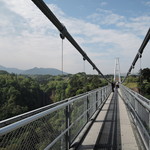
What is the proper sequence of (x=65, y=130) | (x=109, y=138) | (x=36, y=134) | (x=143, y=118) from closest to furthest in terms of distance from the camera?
1. (x=36, y=134)
2. (x=65, y=130)
3. (x=143, y=118)
4. (x=109, y=138)

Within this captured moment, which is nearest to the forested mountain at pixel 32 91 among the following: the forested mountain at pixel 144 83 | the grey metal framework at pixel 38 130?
the forested mountain at pixel 144 83

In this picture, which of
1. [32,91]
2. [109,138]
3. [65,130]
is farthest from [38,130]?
[32,91]

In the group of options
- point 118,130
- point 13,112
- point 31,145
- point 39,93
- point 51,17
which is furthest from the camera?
point 39,93

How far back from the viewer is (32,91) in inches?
304

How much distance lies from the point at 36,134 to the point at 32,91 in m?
6.08

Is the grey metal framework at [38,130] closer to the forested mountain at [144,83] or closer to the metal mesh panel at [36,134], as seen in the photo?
the metal mesh panel at [36,134]

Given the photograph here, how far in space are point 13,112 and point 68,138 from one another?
4.29 meters

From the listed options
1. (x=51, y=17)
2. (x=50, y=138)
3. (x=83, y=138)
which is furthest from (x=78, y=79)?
(x=50, y=138)

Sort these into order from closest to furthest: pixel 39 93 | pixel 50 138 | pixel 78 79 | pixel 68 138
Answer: pixel 50 138 → pixel 68 138 → pixel 39 93 → pixel 78 79

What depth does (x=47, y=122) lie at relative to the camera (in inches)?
78.4

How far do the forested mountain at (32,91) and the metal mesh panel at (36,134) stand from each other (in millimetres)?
3597

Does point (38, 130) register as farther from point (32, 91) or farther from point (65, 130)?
point (32, 91)

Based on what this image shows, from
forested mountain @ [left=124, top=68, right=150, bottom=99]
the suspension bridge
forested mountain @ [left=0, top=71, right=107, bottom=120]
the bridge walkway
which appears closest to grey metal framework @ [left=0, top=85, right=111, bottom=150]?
the suspension bridge

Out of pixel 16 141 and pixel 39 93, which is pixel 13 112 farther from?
pixel 16 141
